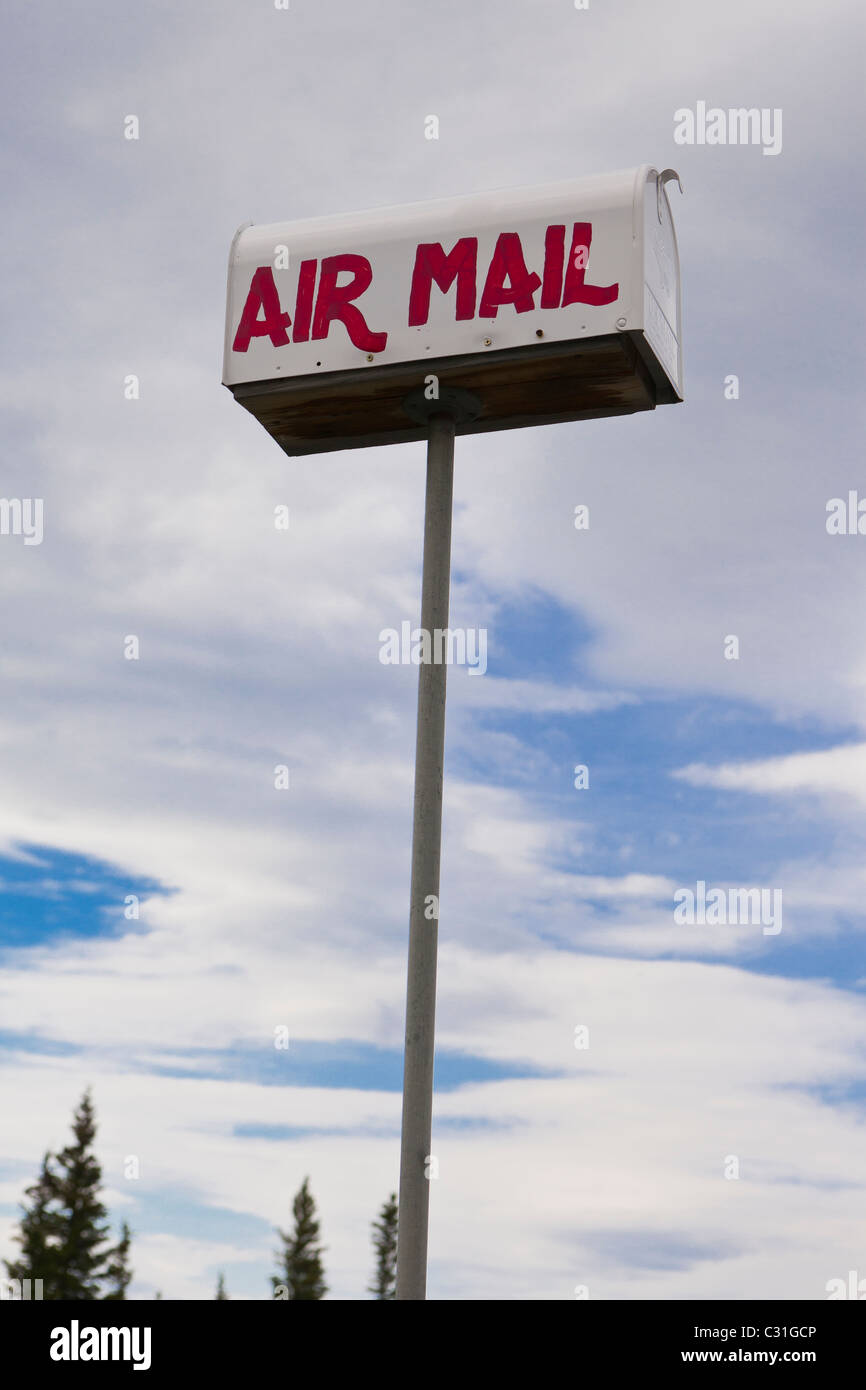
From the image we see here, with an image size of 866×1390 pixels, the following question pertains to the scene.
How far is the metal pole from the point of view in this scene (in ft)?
24.4

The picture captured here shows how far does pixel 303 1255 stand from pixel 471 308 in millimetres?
70689

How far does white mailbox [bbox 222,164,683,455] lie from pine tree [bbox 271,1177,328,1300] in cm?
6731

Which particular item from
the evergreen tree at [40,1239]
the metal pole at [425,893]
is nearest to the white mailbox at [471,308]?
the metal pole at [425,893]

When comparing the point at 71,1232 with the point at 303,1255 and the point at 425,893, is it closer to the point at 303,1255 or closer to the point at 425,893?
the point at 303,1255

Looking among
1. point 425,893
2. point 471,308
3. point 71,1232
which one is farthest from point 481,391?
point 71,1232

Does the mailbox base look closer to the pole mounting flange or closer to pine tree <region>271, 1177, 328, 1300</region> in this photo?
the pole mounting flange

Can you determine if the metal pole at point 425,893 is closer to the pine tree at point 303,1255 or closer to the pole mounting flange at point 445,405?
the pole mounting flange at point 445,405

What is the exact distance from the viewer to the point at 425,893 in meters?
7.82

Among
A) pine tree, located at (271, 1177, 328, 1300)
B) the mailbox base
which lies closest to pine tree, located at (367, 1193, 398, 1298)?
pine tree, located at (271, 1177, 328, 1300)

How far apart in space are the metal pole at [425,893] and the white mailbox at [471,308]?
0.63m

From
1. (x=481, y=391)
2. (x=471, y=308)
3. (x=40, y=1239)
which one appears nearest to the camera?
(x=471, y=308)
